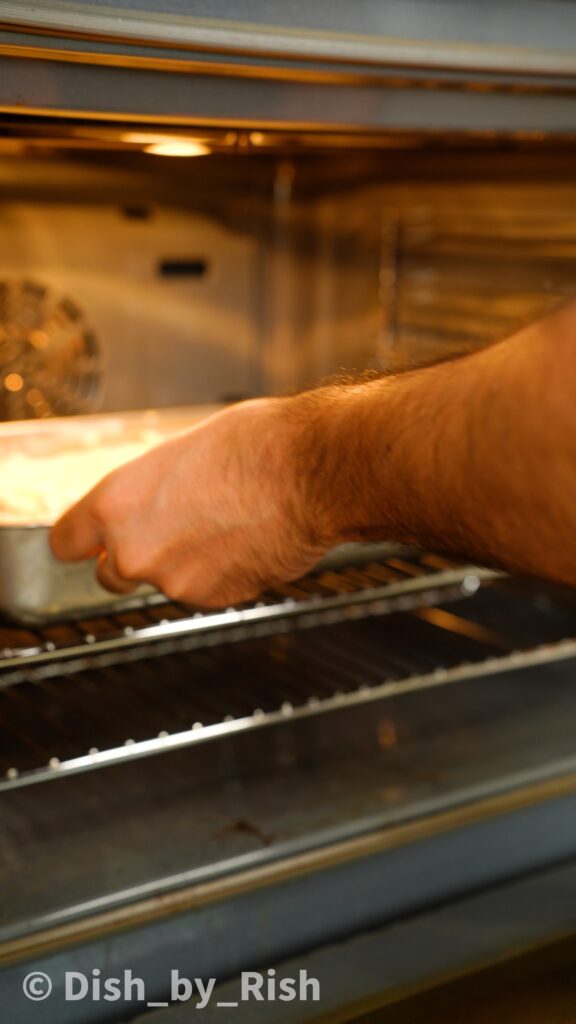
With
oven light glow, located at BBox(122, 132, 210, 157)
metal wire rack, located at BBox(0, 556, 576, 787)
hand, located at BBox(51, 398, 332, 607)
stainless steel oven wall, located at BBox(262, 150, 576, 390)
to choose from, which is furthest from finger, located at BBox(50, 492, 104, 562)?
stainless steel oven wall, located at BBox(262, 150, 576, 390)

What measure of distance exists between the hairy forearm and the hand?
0.04 metres

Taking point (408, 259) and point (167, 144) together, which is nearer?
point (167, 144)

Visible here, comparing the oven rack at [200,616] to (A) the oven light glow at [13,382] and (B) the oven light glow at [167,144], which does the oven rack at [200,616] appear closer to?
(A) the oven light glow at [13,382]

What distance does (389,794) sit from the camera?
3.59ft

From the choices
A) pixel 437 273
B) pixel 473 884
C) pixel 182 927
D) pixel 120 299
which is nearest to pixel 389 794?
pixel 473 884

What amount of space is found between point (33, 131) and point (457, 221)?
0.73m

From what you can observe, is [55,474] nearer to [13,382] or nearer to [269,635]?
[13,382]

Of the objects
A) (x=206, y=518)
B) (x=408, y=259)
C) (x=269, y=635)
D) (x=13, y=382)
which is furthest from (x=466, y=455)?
(x=408, y=259)

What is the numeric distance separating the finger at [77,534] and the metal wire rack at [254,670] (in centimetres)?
11

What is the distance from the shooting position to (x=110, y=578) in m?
0.90

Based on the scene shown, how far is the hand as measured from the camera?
830 mm

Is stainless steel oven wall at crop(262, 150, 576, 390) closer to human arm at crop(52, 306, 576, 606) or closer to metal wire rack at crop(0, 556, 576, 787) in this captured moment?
metal wire rack at crop(0, 556, 576, 787)

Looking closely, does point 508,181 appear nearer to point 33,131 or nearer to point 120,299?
point 120,299

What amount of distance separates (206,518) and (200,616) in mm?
248
